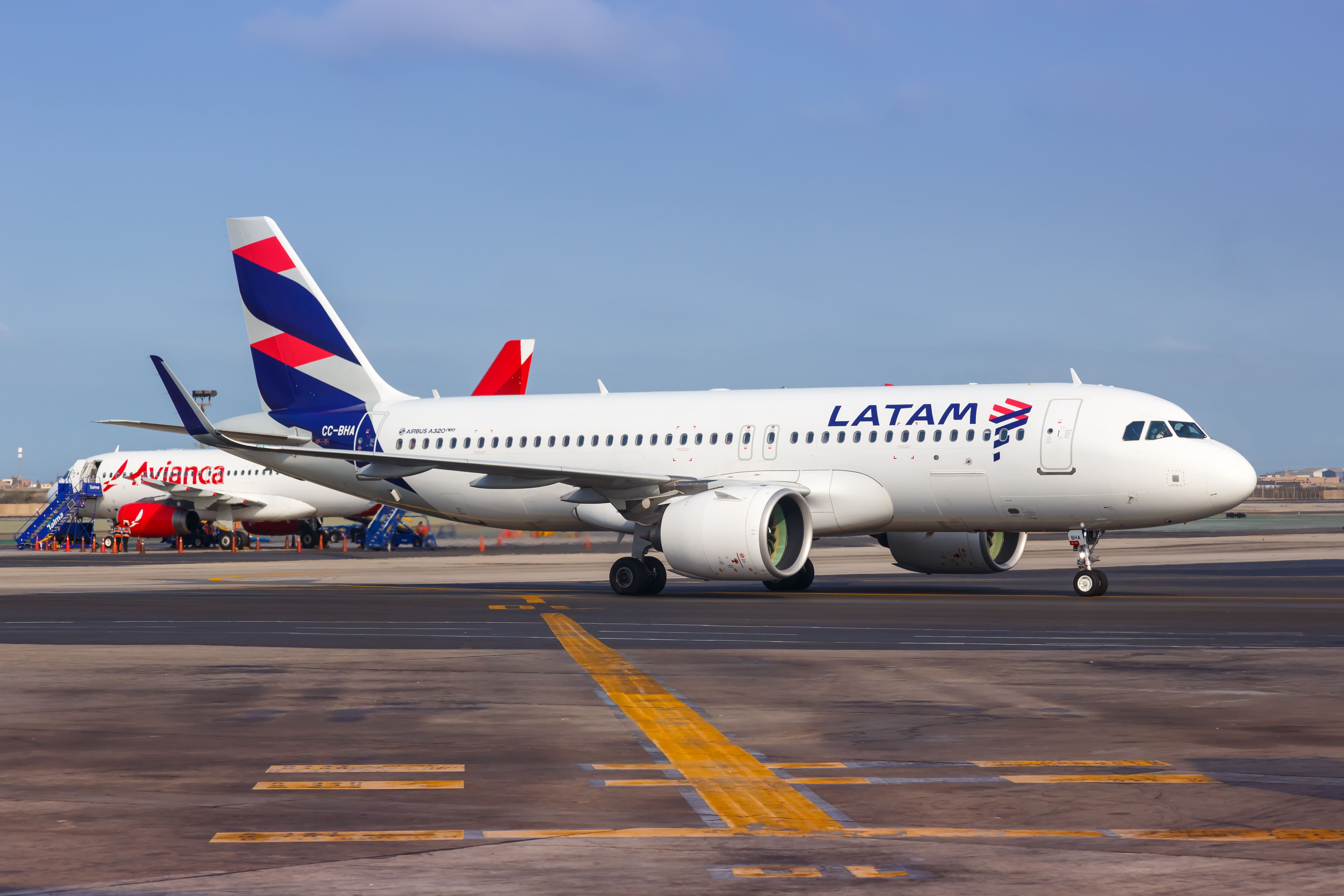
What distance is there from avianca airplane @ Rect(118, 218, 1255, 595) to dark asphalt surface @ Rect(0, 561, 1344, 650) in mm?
1174

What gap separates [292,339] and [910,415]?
15.4 m

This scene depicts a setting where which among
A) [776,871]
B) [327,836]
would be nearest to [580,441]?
[327,836]

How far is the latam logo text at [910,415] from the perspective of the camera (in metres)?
28.8

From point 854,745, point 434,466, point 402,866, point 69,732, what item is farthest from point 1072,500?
point 402,866

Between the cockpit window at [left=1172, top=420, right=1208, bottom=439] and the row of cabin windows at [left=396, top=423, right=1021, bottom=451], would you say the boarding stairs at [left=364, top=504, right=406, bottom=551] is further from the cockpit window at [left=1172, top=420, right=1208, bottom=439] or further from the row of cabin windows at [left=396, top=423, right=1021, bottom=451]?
the cockpit window at [left=1172, top=420, right=1208, bottom=439]

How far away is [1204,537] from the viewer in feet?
215

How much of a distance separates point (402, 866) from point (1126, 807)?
3.71 meters

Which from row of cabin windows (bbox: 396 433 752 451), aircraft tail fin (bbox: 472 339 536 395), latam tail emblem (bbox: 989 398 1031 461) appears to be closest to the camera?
latam tail emblem (bbox: 989 398 1031 461)

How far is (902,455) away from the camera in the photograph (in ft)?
94.6

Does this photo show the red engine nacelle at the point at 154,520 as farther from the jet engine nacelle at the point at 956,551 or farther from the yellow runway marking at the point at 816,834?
the yellow runway marking at the point at 816,834

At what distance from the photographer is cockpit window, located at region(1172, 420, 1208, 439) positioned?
91.1 ft

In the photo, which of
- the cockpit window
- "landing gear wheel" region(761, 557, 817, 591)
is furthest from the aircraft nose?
"landing gear wheel" region(761, 557, 817, 591)

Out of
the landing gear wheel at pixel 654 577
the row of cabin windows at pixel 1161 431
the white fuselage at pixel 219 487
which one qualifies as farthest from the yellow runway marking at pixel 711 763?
the white fuselage at pixel 219 487

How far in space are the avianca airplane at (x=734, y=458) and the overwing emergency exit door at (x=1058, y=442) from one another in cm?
3
